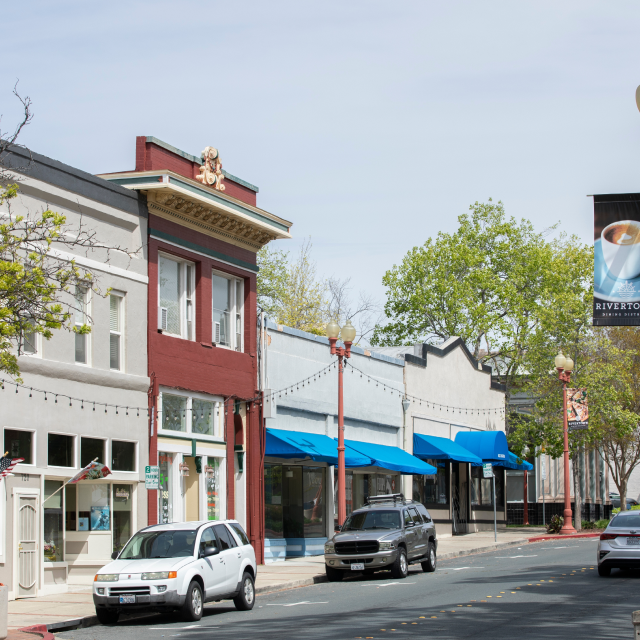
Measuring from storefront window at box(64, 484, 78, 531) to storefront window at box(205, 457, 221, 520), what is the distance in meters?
4.70

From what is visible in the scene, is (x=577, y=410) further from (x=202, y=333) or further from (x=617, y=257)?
(x=617, y=257)

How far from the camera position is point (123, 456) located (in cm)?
2267

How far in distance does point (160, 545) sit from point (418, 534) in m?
8.39

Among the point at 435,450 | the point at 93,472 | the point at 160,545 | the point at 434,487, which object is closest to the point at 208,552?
the point at 160,545

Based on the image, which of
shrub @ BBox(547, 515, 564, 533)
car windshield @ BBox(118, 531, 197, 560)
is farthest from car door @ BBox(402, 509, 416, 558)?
shrub @ BBox(547, 515, 564, 533)

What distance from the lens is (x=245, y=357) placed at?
2761cm

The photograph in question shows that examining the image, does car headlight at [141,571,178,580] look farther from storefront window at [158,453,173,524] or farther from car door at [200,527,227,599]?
storefront window at [158,453,173,524]

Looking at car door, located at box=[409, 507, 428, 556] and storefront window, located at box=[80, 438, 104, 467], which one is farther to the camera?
car door, located at box=[409, 507, 428, 556]

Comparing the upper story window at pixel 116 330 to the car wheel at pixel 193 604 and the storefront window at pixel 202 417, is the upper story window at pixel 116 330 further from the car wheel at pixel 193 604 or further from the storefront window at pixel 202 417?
the car wheel at pixel 193 604

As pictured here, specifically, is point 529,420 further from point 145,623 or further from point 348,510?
point 145,623

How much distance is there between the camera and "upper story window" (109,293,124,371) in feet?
75.0

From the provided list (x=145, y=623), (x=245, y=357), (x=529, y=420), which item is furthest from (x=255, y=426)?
(x=529, y=420)

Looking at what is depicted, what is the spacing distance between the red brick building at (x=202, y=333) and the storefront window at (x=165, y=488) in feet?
0.09

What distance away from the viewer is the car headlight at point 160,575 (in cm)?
1630
